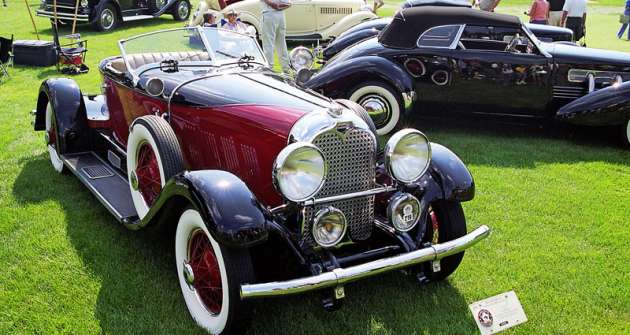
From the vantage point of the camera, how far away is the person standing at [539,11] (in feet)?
33.2

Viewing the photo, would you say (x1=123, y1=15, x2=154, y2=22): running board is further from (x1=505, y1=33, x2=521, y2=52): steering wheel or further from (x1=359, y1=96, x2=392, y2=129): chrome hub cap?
(x1=505, y1=33, x2=521, y2=52): steering wheel

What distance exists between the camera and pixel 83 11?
13312 mm

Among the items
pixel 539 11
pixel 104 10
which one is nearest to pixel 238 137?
pixel 539 11

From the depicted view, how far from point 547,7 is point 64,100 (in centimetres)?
936

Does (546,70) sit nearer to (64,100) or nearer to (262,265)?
(262,265)

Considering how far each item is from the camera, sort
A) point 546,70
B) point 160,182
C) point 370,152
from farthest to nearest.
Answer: point 546,70
point 160,182
point 370,152

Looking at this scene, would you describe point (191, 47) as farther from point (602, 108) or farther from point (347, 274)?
point (602, 108)

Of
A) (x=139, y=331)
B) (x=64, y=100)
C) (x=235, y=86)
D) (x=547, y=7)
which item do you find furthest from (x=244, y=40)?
(x=547, y=7)

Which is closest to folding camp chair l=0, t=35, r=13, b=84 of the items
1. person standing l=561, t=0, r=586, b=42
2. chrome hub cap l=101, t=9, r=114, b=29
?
chrome hub cap l=101, t=9, r=114, b=29

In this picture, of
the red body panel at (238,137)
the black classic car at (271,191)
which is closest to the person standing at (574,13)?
the black classic car at (271,191)

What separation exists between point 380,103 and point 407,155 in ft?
11.2

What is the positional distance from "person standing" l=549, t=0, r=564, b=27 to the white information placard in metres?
10.0

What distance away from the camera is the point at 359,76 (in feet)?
20.5

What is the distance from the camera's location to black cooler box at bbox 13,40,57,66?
962cm
